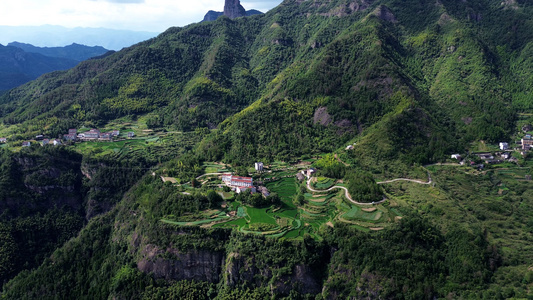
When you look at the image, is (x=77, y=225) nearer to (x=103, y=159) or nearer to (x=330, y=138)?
(x=103, y=159)

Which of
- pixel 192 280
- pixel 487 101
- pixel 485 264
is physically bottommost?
pixel 192 280

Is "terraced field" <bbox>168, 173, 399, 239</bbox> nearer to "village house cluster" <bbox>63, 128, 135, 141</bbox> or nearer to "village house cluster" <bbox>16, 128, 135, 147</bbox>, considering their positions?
"village house cluster" <bbox>16, 128, 135, 147</bbox>

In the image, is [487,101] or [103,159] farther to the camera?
[487,101]

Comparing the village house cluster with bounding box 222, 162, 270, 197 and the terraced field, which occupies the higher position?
the village house cluster with bounding box 222, 162, 270, 197

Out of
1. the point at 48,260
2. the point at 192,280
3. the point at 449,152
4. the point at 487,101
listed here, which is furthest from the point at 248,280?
the point at 487,101

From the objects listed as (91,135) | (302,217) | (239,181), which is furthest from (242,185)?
(91,135)

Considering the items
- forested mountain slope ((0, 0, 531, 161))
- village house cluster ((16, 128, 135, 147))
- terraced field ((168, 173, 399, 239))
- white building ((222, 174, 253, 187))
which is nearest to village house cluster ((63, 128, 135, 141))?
village house cluster ((16, 128, 135, 147))

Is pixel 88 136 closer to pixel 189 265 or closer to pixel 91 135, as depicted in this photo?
pixel 91 135

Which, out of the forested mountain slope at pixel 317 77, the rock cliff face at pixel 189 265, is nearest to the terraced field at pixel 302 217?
the rock cliff face at pixel 189 265
